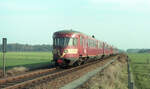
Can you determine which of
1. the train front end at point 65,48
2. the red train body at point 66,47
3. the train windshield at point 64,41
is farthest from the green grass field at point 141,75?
the train windshield at point 64,41

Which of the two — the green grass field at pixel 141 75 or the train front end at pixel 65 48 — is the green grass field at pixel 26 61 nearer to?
the train front end at pixel 65 48

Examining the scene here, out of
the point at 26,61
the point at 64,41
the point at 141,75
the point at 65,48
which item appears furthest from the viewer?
the point at 26,61

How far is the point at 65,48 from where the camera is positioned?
2111cm

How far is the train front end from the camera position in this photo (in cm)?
2102

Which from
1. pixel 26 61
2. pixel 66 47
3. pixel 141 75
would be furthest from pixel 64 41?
pixel 26 61

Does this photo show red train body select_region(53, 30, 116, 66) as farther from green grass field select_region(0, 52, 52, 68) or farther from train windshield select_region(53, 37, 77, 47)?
green grass field select_region(0, 52, 52, 68)

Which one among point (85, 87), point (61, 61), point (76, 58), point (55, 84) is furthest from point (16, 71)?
point (85, 87)

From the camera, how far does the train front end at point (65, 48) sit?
2102 centimetres

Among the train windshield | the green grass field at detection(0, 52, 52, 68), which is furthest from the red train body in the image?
the green grass field at detection(0, 52, 52, 68)

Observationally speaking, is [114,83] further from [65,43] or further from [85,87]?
[65,43]

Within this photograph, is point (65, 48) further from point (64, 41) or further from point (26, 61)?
point (26, 61)

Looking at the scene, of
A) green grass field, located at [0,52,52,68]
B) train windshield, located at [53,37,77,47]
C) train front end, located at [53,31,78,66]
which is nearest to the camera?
train front end, located at [53,31,78,66]

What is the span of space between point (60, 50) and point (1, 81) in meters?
8.30

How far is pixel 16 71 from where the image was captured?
19.4 metres
